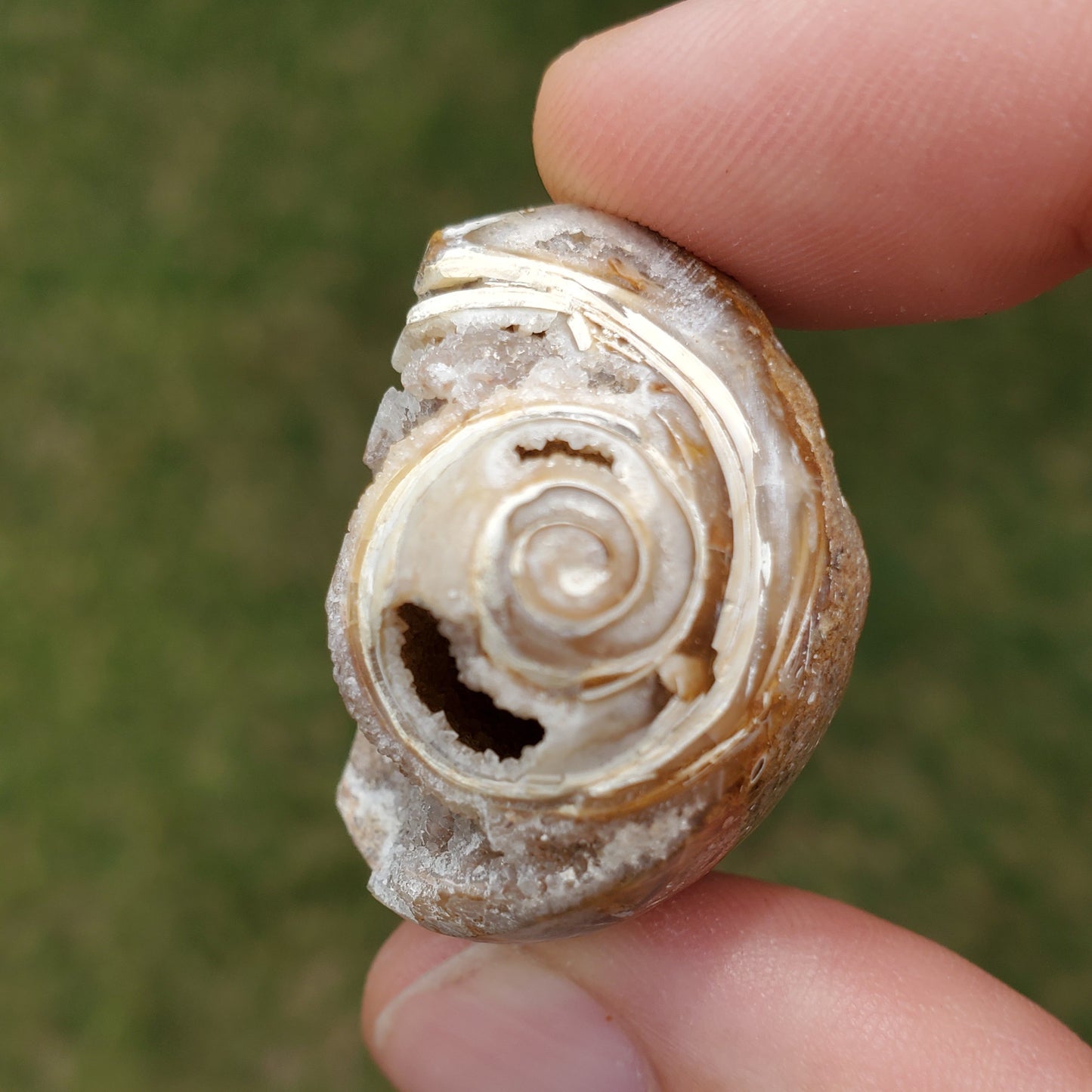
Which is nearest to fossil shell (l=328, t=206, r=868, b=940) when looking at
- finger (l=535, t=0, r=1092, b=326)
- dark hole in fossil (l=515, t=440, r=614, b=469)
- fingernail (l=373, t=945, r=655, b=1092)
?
dark hole in fossil (l=515, t=440, r=614, b=469)

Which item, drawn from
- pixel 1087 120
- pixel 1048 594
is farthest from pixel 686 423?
pixel 1048 594

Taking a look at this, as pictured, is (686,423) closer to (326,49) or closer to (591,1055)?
(591,1055)

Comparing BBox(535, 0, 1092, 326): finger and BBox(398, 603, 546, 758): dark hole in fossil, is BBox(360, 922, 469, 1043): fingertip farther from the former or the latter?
BBox(535, 0, 1092, 326): finger

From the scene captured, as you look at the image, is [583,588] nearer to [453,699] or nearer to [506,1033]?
[453,699]

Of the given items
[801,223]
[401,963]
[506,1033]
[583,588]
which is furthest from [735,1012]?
[801,223]

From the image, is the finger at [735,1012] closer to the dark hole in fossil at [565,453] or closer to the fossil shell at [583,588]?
the fossil shell at [583,588]

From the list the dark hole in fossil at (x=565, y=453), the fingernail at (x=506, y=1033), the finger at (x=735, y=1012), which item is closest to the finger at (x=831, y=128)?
the dark hole in fossil at (x=565, y=453)
